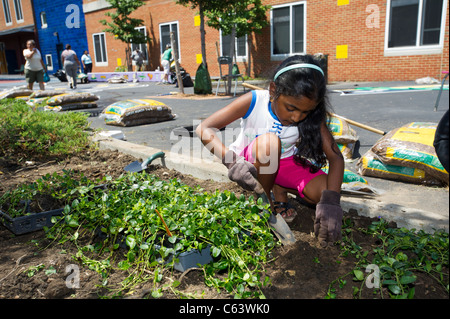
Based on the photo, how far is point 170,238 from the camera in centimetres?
164

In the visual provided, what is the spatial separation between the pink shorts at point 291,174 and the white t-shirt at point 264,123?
0.10 metres

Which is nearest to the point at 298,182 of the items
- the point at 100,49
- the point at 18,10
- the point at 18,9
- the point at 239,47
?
the point at 239,47

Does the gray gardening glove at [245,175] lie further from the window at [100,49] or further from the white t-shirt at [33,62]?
the window at [100,49]

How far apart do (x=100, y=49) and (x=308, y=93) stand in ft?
80.9

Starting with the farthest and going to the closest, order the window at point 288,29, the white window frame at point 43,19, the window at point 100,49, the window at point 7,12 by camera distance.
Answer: the window at point 7,12 < the white window frame at point 43,19 < the window at point 100,49 < the window at point 288,29

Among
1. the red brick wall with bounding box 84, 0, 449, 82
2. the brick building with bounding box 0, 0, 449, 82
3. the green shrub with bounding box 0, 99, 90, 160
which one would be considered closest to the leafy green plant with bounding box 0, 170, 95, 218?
the green shrub with bounding box 0, 99, 90, 160

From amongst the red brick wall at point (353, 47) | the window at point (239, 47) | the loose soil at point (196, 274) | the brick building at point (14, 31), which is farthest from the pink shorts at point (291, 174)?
the brick building at point (14, 31)

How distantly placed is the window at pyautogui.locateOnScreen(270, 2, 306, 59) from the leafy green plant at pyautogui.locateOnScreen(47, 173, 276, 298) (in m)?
13.1

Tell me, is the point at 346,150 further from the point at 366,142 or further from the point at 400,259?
the point at 400,259

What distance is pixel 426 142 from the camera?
2875mm

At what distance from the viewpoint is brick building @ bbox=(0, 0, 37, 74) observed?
27.3 metres

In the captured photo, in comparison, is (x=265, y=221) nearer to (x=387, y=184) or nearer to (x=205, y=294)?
(x=205, y=294)

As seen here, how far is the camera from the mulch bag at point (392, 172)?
2798 mm
